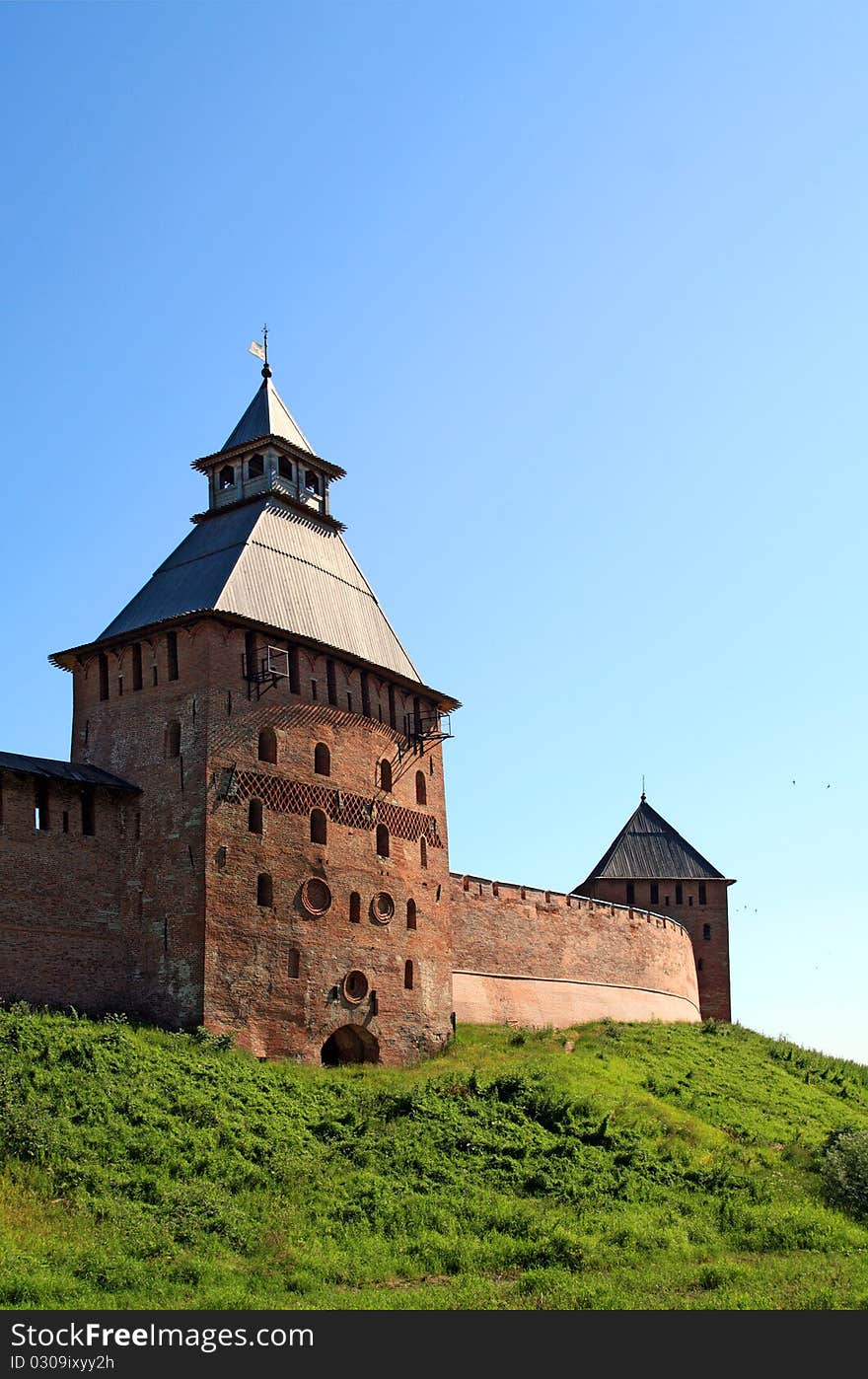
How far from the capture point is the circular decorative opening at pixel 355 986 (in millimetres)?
34219

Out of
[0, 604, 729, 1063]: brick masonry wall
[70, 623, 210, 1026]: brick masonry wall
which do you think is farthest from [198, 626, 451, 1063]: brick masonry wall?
[70, 623, 210, 1026]: brick masonry wall

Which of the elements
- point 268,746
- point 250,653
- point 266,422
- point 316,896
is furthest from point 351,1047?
point 266,422

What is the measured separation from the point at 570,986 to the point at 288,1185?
74.6ft

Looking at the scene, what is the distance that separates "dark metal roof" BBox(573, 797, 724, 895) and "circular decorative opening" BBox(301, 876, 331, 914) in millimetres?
26004

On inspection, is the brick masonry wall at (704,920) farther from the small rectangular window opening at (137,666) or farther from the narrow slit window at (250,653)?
the small rectangular window opening at (137,666)

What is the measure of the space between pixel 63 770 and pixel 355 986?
9.12m

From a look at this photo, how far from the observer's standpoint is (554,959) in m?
45.1

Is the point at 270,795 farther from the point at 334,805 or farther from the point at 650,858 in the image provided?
the point at 650,858

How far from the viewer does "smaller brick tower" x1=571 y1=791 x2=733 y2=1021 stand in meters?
58.4

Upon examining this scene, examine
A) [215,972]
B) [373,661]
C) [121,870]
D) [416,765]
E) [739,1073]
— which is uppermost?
[373,661]

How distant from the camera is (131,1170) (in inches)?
903
